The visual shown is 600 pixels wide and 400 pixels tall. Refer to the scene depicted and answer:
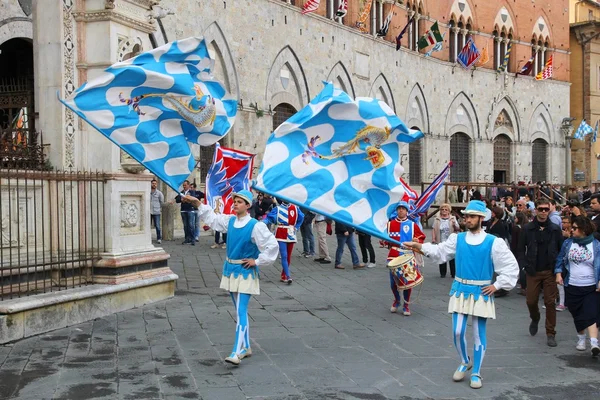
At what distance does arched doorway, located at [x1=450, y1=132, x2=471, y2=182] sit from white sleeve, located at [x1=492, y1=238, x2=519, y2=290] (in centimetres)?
3028

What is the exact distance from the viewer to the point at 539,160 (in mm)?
42188

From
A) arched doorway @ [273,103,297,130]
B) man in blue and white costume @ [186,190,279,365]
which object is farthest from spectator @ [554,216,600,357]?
arched doorway @ [273,103,297,130]

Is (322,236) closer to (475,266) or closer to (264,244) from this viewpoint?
(264,244)

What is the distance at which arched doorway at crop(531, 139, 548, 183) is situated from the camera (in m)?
41.8

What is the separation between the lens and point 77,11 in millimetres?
10375

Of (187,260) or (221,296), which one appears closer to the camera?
(221,296)

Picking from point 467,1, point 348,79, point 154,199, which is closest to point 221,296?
point 154,199

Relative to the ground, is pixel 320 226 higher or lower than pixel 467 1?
lower

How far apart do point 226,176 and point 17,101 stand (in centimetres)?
378

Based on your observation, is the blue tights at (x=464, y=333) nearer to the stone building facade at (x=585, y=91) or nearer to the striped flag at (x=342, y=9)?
the striped flag at (x=342, y=9)

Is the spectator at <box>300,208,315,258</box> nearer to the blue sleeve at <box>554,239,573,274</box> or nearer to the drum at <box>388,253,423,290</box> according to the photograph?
the drum at <box>388,253,423,290</box>

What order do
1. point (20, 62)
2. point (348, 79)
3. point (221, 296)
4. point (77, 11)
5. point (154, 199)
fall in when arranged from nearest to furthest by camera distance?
point (77, 11), point (221, 296), point (20, 62), point (154, 199), point (348, 79)

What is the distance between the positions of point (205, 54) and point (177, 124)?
934 millimetres

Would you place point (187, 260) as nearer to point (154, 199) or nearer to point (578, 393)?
point (154, 199)
